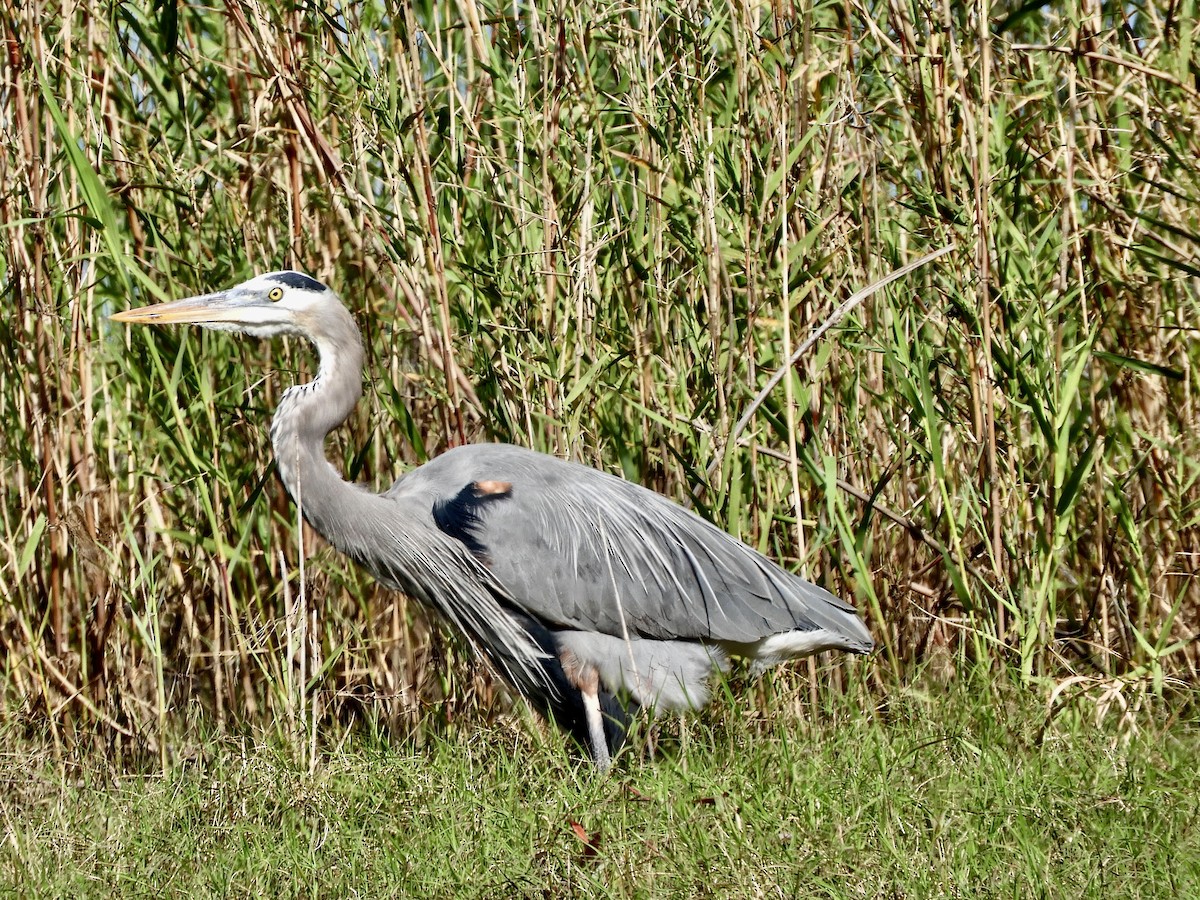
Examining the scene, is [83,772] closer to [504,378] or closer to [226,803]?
[226,803]

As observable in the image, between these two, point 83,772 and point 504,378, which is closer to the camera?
point 83,772

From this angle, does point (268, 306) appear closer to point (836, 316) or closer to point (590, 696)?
point (590, 696)

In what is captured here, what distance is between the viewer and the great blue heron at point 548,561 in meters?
3.99

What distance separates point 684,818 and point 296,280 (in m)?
1.90

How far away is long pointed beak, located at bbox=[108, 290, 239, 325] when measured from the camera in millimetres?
3783

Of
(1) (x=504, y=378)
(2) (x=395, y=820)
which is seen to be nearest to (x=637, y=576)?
(1) (x=504, y=378)

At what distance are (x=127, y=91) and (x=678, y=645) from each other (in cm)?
233

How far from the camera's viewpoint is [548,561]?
411cm

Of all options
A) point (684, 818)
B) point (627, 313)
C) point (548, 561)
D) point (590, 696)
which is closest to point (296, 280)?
point (627, 313)

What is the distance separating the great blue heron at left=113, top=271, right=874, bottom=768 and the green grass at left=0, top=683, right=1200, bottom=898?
1.41 ft

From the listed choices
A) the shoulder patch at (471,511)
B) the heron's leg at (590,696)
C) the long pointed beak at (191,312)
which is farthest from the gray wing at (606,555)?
the long pointed beak at (191,312)

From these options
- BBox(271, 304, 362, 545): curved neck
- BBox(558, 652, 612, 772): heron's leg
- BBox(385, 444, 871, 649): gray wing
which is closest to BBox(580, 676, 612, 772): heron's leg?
BBox(558, 652, 612, 772): heron's leg

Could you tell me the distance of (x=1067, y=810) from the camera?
2.83 metres

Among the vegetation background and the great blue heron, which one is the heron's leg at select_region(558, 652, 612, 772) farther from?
the vegetation background
